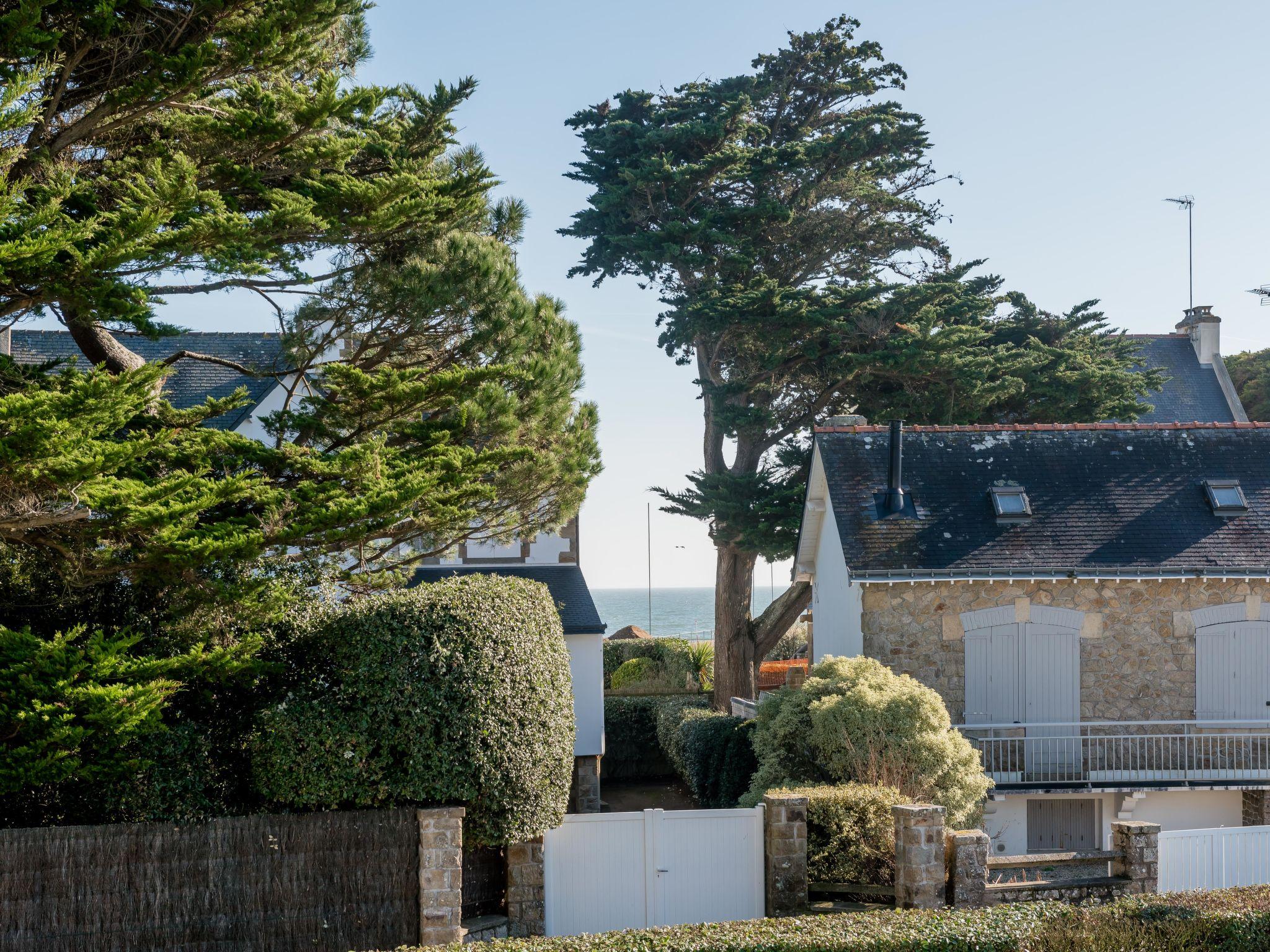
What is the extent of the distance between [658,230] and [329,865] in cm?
1678

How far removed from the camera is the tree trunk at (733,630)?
23812 millimetres

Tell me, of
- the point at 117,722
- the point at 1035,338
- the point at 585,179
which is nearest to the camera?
the point at 117,722

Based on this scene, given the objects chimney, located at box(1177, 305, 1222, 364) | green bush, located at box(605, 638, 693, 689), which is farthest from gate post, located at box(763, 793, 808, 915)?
chimney, located at box(1177, 305, 1222, 364)

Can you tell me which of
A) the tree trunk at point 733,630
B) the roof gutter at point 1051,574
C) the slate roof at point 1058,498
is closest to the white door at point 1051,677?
the roof gutter at point 1051,574

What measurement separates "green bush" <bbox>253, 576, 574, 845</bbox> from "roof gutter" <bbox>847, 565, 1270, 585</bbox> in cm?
658

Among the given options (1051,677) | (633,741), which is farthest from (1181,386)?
(633,741)

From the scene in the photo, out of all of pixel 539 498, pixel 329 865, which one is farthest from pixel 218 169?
pixel 329 865

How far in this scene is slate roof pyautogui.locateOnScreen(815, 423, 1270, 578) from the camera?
1535 centimetres

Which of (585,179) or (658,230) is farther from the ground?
(585,179)

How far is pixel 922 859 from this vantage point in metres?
9.87

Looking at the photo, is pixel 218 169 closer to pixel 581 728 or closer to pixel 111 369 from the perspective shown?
pixel 111 369

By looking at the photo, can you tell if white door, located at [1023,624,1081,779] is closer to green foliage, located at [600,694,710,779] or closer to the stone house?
the stone house

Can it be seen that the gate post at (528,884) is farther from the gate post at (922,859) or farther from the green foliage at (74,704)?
the green foliage at (74,704)

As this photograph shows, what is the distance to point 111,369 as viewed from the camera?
1078 centimetres
